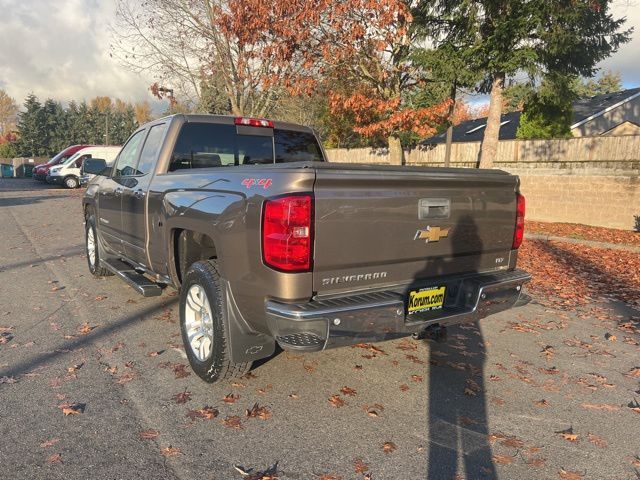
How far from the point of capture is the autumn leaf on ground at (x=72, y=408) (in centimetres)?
314

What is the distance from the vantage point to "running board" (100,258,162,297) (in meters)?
4.54

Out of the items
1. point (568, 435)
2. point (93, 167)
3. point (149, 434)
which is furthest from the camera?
point (93, 167)

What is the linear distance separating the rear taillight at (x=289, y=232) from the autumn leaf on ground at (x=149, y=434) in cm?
129

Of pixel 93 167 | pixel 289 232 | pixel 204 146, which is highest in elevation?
pixel 204 146

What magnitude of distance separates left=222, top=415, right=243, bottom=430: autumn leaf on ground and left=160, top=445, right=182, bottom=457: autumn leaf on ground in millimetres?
372

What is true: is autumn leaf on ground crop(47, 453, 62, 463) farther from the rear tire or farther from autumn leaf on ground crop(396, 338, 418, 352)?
the rear tire

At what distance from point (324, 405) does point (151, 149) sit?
320 centimetres

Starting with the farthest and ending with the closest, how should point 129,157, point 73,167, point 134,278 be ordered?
point 73,167, point 129,157, point 134,278

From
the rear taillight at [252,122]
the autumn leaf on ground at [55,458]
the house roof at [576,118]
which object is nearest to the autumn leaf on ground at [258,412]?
the autumn leaf on ground at [55,458]

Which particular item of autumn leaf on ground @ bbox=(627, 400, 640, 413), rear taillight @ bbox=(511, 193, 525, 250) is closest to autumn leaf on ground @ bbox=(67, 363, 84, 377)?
rear taillight @ bbox=(511, 193, 525, 250)

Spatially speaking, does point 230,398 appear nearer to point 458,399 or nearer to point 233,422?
point 233,422

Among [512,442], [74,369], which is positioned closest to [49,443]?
[74,369]

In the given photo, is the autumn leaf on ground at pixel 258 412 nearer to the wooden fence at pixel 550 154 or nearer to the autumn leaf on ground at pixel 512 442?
the autumn leaf on ground at pixel 512 442

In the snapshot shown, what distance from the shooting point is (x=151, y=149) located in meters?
4.91
